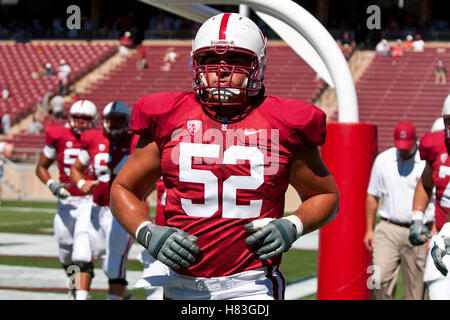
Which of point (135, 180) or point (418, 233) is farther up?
point (135, 180)

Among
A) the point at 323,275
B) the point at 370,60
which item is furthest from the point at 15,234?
the point at 370,60

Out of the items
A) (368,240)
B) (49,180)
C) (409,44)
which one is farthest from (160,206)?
(409,44)

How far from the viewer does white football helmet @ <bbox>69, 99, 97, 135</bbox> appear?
7.10m

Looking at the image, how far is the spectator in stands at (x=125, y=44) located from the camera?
2630 cm

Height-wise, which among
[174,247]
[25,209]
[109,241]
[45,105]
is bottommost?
[25,209]

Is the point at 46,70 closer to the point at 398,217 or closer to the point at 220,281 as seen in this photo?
the point at 398,217

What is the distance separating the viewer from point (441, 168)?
4605 mm

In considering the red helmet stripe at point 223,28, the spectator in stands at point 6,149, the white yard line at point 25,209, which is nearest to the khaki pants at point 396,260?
the red helmet stripe at point 223,28

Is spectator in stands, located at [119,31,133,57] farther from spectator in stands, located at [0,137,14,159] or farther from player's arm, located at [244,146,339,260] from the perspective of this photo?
player's arm, located at [244,146,339,260]

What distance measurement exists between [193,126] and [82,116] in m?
4.55

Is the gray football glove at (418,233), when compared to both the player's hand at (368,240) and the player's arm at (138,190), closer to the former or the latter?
the player's hand at (368,240)

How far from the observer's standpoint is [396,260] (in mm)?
6215

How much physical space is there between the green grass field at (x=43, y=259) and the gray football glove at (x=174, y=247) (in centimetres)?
448

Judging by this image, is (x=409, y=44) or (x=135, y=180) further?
(x=409, y=44)
